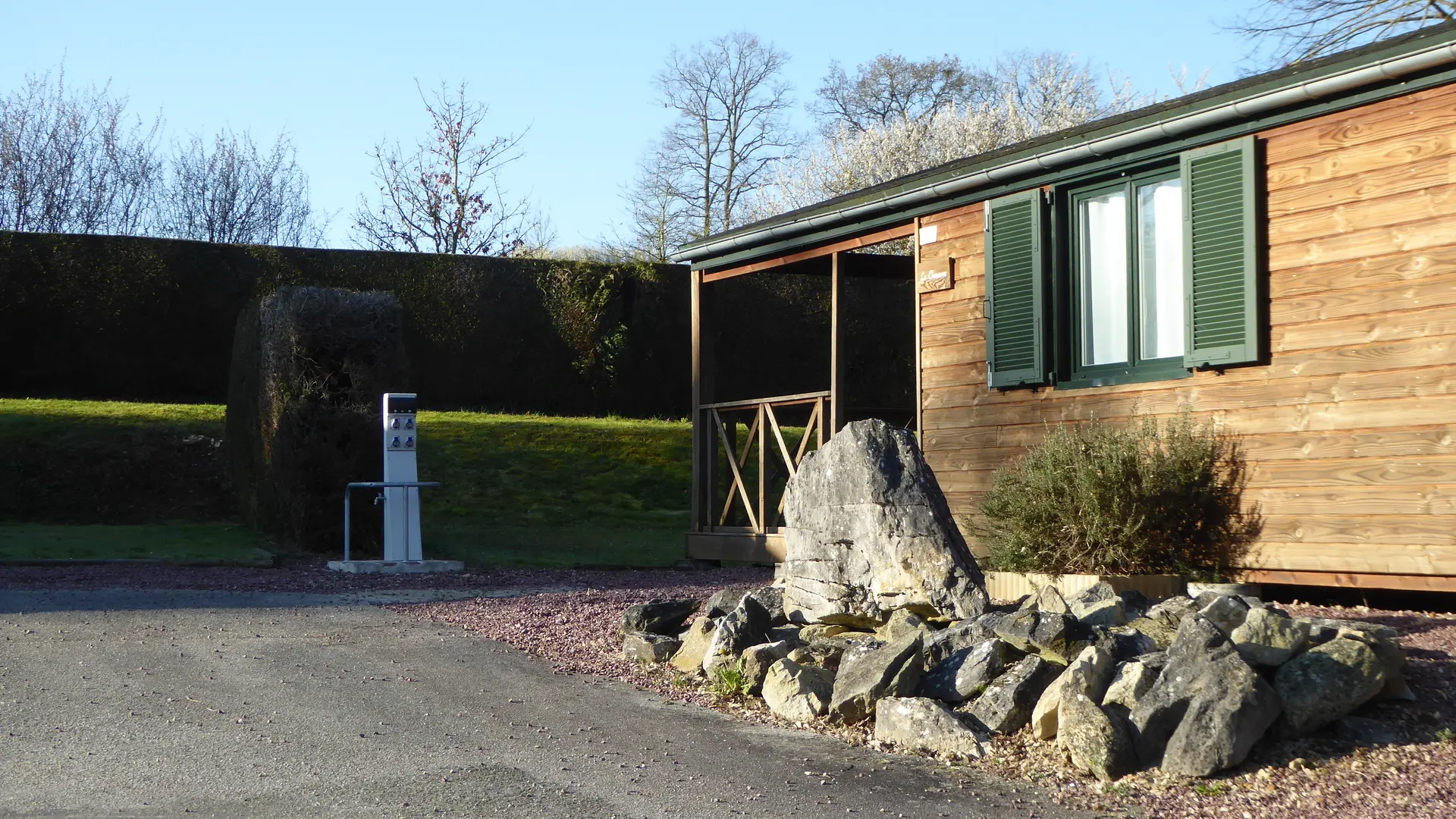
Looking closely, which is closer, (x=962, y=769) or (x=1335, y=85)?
(x=962, y=769)

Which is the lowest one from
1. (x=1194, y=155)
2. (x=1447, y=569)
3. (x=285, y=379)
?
(x=1447, y=569)

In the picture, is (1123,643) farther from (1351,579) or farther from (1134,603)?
(1351,579)

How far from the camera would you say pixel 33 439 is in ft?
54.0

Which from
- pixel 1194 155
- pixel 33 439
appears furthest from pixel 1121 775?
pixel 33 439

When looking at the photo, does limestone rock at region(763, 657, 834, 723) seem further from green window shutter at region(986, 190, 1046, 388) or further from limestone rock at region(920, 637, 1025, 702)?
green window shutter at region(986, 190, 1046, 388)

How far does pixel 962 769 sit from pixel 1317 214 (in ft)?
14.6

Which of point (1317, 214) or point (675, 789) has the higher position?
point (1317, 214)

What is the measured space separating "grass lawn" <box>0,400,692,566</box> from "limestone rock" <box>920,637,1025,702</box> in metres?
8.03

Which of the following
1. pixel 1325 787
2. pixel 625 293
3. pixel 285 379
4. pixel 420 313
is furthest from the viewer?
pixel 625 293

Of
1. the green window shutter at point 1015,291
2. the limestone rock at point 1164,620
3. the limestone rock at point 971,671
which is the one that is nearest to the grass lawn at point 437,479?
the green window shutter at point 1015,291

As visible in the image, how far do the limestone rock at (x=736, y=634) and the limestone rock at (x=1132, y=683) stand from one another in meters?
1.99

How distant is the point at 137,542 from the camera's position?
521 inches

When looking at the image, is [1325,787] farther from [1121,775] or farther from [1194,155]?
[1194,155]

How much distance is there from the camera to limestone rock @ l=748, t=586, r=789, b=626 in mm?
7250
